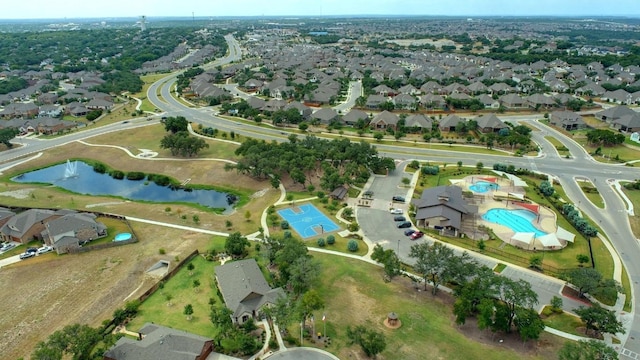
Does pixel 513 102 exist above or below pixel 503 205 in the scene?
above

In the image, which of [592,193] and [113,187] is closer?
[592,193]

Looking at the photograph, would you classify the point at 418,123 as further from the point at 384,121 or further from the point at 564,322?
the point at 564,322

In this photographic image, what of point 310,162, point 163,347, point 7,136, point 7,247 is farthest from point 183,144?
point 163,347

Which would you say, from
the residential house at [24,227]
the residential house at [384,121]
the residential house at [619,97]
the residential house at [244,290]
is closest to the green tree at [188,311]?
the residential house at [244,290]

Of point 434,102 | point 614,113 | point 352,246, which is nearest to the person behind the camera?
point 352,246

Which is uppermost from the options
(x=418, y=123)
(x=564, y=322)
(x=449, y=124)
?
(x=449, y=124)

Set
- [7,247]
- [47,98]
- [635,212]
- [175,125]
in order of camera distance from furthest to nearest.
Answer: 1. [47,98]
2. [175,125]
3. [635,212]
4. [7,247]
